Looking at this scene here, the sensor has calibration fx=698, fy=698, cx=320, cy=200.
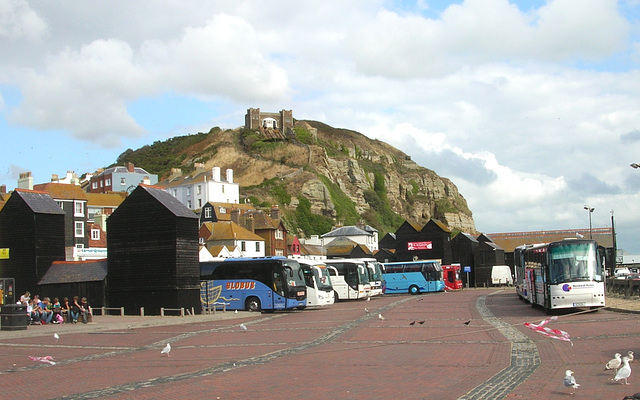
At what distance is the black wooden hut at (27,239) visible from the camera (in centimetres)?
3778

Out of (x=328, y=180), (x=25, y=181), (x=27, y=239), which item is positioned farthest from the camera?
(x=328, y=180)

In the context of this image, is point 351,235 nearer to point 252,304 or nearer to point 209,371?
point 252,304

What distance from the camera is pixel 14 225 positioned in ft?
125

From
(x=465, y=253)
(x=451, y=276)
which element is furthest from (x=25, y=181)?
(x=465, y=253)

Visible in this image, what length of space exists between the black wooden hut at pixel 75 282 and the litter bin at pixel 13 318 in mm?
10262

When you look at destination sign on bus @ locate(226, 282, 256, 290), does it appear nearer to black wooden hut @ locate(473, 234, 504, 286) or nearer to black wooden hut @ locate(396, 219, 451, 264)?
black wooden hut @ locate(396, 219, 451, 264)

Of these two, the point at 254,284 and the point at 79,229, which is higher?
the point at 79,229

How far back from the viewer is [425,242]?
83.2 meters

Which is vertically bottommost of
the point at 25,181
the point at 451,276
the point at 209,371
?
the point at 209,371

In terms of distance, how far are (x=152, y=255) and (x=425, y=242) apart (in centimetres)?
5120

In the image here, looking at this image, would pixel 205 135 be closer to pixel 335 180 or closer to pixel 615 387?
pixel 335 180

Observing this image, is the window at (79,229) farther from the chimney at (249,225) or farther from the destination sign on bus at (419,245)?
the destination sign on bus at (419,245)

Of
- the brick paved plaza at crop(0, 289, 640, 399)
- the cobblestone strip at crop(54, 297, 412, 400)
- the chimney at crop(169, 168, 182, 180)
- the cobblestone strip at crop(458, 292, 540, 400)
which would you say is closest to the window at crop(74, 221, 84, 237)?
the brick paved plaza at crop(0, 289, 640, 399)

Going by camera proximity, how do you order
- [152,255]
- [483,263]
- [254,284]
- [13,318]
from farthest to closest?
[483,263] → [254,284] → [152,255] → [13,318]
